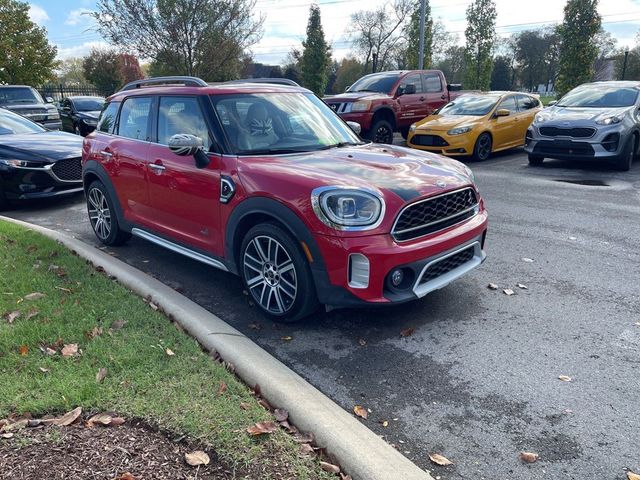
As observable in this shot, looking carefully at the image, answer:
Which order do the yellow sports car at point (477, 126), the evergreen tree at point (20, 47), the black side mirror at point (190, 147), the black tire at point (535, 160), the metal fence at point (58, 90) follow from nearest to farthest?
the black side mirror at point (190, 147)
the black tire at point (535, 160)
the yellow sports car at point (477, 126)
the evergreen tree at point (20, 47)
the metal fence at point (58, 90)

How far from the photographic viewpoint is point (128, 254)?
589 centimetres

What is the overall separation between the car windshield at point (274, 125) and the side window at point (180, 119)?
0.19 meters

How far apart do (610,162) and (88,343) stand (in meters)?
9.90

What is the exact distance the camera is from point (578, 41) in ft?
65.3

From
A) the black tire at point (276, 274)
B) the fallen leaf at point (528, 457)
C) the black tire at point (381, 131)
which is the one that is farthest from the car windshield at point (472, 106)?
the fallen leaf at point (528, 457)

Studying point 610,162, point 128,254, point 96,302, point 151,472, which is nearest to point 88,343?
point 96,302

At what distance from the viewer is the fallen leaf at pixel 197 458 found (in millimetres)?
2365

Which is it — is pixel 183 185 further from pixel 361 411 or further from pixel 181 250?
pixel 361 411

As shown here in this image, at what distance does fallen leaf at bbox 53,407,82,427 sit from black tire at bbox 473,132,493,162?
1018 cm

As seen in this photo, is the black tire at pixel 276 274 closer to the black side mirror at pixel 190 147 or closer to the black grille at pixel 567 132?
the black side mirror at pixel 190 147

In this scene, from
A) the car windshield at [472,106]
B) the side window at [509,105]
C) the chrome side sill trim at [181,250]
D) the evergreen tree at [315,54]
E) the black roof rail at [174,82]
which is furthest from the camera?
the evergreen tree at [315,54]

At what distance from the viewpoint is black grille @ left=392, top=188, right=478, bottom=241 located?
12.0ft

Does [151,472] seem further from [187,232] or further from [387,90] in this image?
[387,90]

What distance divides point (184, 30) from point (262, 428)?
20.3 meters
